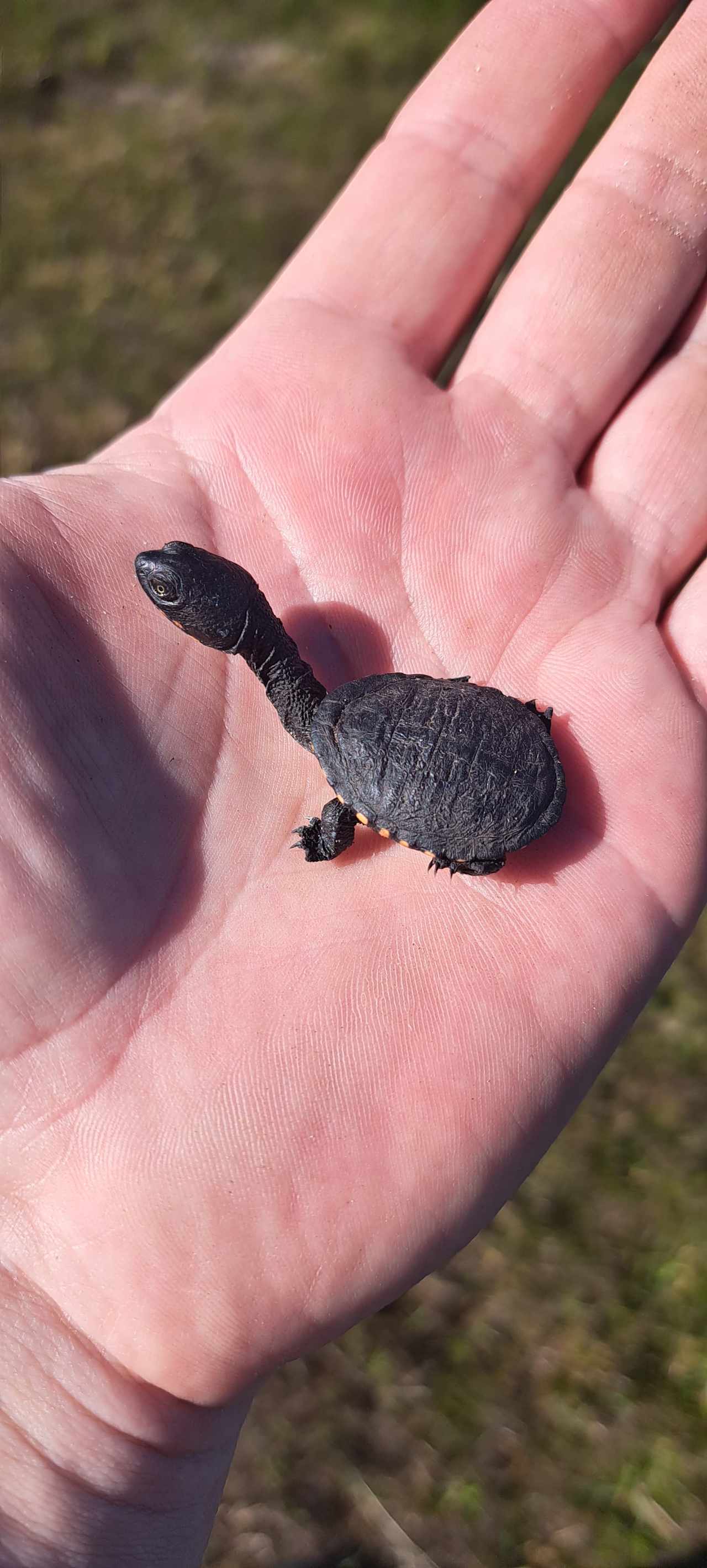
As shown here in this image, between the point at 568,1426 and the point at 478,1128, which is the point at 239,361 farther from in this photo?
the point at 568,1426

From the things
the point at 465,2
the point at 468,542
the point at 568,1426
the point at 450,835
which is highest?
the point at 465,2

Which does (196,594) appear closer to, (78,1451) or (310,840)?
(310,840)

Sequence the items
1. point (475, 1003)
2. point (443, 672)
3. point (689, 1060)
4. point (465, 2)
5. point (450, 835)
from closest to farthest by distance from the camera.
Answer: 1. point (475, 1003)
2. point (450, 835)
3. point (443, 672)
4. point (689, 1060)
5. point (465, 2)

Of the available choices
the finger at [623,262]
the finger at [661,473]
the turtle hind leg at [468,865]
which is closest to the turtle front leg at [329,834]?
the turtle hind leg at [468,865]

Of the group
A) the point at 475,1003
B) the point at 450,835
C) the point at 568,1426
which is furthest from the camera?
the point at 568,1426

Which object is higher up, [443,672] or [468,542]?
[468,542]

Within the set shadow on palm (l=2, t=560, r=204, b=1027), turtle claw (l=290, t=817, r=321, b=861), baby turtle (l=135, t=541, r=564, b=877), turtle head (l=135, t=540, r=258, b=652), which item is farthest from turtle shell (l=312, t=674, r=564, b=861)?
shadow on palm (l=2, t=560, r=204, b=1027)

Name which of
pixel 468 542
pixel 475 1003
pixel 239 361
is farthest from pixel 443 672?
pixel 239 361
